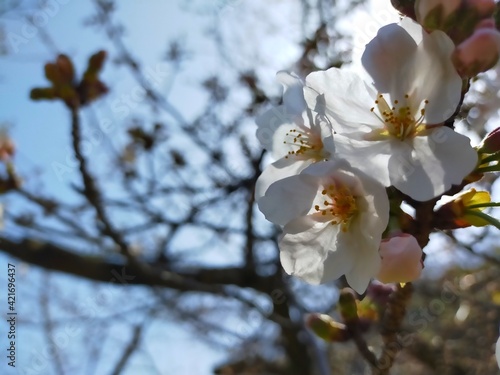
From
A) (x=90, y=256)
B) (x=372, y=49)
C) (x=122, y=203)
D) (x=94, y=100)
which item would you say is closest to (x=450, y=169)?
(x=372, y=49)

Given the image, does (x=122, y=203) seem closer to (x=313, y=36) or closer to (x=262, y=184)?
(x=313, y=36)

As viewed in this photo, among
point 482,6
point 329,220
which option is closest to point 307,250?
point 329,220

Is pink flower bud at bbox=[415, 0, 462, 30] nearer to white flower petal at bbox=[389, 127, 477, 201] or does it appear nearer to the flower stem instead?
white flower petal at bbox=[389, 127, 477, 201]

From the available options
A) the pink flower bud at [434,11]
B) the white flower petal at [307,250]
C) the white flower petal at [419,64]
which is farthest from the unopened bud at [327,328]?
the pink flower bud at [434,11]

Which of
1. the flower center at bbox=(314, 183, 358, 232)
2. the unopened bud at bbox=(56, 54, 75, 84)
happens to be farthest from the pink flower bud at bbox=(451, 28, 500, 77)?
the unopened bud at bbox=(56, 54, 75, 84)

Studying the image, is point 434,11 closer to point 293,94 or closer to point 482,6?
point 482,6
